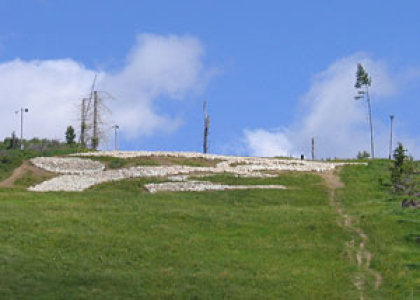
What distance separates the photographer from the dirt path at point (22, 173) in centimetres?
5684

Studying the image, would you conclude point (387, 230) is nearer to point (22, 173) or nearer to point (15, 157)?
point (22, 173)

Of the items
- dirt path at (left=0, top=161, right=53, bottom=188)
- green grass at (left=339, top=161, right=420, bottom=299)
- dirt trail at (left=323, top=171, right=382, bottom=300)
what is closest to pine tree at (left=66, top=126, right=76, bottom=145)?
dirt path at (left=0, top=161, right=53, bottom=188)

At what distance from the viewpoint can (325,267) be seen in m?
33.4

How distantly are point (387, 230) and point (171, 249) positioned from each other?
1118 cm

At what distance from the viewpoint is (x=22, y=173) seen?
2345 inches

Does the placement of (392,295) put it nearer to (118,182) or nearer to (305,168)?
(118,182)

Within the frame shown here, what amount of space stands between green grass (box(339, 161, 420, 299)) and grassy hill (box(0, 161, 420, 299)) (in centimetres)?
6

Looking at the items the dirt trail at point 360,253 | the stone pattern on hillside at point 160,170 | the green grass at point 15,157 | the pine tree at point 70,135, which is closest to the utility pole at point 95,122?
the pine tree at point 70,135

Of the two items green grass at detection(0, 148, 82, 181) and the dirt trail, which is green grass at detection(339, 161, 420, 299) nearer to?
the dirt trail

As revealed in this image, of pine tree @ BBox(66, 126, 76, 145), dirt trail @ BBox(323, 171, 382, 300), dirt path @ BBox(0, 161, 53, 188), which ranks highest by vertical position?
pine tree @ BBox(66, 126, 76, 145)

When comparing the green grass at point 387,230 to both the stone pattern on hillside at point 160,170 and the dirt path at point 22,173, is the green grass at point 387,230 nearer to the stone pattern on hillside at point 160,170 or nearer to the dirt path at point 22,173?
the stone pattern on hillside at point 160,170

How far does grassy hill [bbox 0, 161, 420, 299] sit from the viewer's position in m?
30.7

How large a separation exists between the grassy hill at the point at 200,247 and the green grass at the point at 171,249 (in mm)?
46

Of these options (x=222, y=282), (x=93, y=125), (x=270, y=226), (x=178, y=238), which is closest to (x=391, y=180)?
(x=270, y=226)
